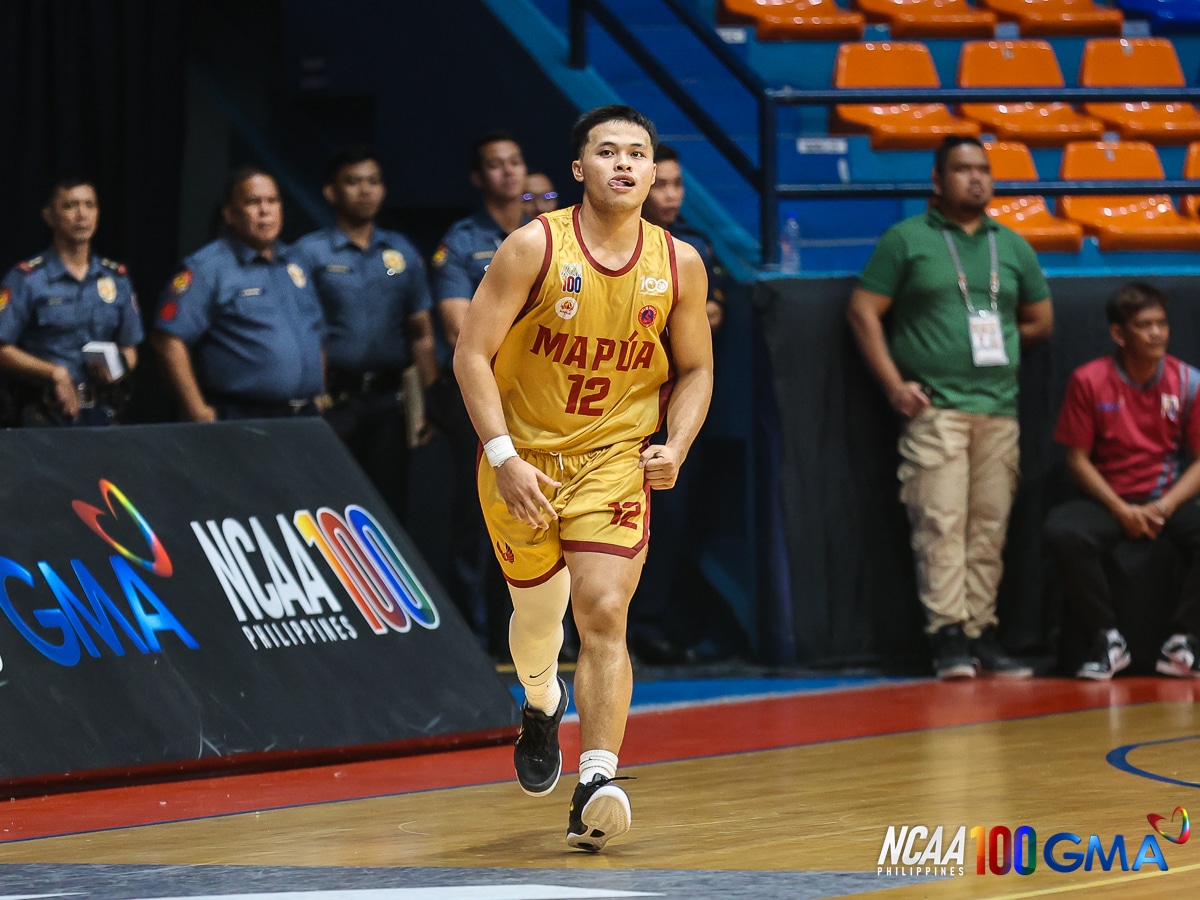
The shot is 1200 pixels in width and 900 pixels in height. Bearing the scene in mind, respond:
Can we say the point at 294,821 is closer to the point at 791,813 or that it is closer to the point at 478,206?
the point at 791,813

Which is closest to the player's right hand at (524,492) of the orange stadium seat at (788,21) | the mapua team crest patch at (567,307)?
the mapua team crest patch at (567,307)

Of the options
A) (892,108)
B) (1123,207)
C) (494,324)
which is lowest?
(1123,207)

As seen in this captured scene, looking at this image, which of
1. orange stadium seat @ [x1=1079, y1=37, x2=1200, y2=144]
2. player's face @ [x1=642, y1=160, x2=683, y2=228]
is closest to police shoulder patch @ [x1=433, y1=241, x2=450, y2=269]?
player's face @ [x1=642, y1=160, x2=683, y2=228]

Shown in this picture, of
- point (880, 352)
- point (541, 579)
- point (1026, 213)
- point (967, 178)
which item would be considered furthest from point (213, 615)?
point (1026, 213)

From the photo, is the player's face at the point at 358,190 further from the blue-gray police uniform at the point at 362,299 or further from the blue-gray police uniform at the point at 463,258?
the blue-gray police uniform at the point at 463,258

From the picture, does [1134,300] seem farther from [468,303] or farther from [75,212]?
[75,212]

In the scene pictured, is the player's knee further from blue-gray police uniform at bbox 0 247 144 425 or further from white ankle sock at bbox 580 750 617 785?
blue-gray police uniform at bbox 0 247 144 425

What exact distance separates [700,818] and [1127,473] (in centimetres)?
439

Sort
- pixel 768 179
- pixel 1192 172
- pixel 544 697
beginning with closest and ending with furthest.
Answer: pixel 544 697 → pixel 768 179 → pixel 1192 172

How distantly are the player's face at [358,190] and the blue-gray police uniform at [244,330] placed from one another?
594 millimetres

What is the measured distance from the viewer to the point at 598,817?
15.4 ft

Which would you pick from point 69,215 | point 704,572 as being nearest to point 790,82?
point 704,572

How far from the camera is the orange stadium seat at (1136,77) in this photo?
11.9 m

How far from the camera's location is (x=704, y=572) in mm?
9586
